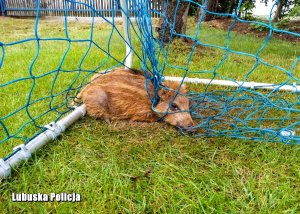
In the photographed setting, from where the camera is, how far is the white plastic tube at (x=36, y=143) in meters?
1.89

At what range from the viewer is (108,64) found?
4219mm

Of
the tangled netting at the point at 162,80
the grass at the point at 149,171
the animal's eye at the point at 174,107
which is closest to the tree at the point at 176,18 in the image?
the tangled netting at the point at 162,80

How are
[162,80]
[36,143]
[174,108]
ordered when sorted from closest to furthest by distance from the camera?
[36,143] < [174,108] < [162,80]

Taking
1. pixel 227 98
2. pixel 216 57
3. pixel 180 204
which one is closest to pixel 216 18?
pixel 216 57

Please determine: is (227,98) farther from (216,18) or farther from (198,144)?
(216,18)

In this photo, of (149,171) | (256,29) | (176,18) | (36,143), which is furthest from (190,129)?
(256,29)

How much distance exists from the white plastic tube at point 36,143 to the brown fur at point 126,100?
182 mm

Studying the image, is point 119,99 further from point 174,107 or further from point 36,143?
point 36,143

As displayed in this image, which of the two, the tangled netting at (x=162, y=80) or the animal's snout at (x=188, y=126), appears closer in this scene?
the tangled netting at (x=162, y=80)

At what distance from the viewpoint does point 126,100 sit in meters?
2.75

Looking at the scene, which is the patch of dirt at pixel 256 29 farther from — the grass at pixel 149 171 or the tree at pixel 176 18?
the grass at pixel 149 171

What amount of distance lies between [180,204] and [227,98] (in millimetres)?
1617

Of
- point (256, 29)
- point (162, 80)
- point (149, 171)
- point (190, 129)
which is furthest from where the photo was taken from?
point (256, 29)

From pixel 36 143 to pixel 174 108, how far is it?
1.18 metres
